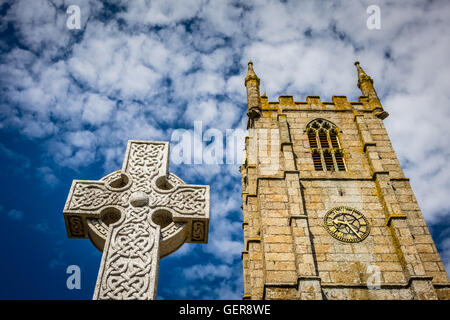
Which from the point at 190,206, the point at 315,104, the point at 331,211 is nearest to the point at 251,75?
the point at 315,104

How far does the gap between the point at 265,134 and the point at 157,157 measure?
18921mm

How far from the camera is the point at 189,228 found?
4.57 metres

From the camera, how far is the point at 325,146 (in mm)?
23344

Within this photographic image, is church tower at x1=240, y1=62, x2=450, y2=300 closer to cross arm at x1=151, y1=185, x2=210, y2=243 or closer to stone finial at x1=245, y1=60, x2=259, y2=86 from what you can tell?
stone finial at x1=245, y1=60, x2=259, y2=86

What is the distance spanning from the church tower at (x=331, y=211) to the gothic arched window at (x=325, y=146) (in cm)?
6

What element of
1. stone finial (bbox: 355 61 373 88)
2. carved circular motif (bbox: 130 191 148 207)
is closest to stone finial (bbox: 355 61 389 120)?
stone finial (bbox: 355 61 373 88)

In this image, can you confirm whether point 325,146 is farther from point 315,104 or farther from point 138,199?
point 138,199

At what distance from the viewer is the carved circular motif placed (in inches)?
178

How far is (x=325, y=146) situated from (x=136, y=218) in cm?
2020

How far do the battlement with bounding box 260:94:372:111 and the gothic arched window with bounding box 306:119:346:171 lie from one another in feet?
5.12

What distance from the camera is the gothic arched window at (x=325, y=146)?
22031 mm

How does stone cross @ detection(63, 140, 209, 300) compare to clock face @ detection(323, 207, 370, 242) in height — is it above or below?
below
